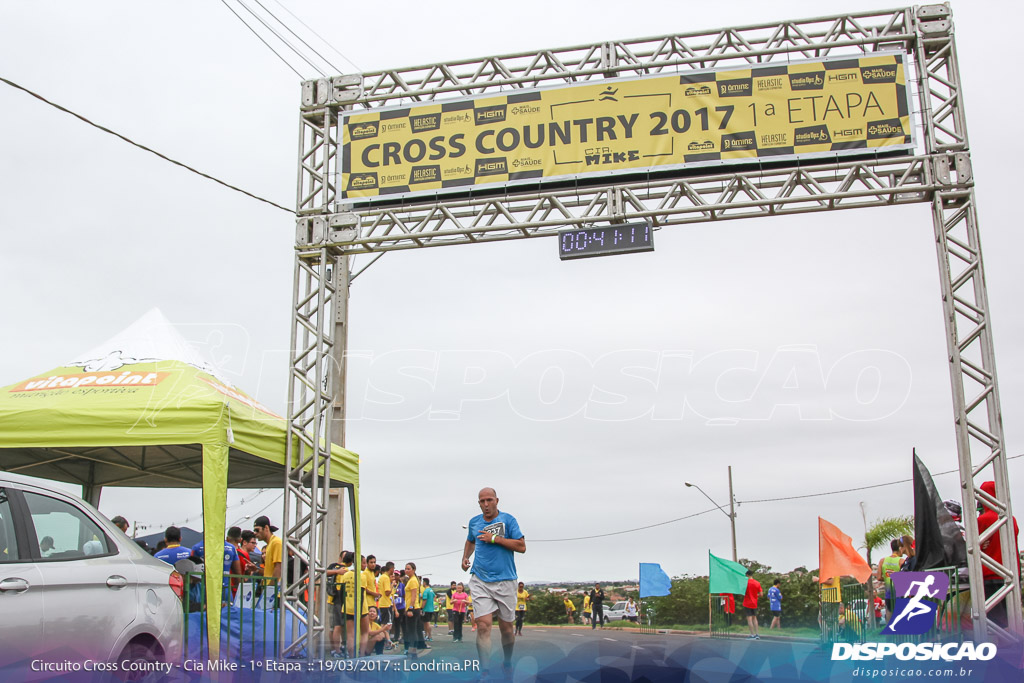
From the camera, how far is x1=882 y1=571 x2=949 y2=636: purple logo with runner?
9.31 m

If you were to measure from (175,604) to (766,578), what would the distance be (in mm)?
35224

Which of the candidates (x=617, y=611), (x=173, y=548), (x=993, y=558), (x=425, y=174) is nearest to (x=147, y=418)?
(x=173, y=548)

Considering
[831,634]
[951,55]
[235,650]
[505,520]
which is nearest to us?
[505,520]

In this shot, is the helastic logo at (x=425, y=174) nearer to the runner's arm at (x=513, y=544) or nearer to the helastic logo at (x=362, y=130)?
the helastic logo at (x=362, y=130)

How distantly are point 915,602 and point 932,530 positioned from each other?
154 cm

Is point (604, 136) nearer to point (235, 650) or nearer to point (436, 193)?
point (436, 193)

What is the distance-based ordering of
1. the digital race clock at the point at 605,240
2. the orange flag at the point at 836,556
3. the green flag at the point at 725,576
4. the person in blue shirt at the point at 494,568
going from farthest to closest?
the green flag at the point at 725,576 → the orange flag at the point at 836,556 → the digital race clock at the point at 605,240 → the person in blue shirt at the point at 494,568

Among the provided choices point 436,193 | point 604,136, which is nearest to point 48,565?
point 436,193

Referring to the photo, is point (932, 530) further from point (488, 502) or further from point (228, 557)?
point (228, 557)

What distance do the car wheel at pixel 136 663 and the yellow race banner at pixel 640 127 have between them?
305 inches

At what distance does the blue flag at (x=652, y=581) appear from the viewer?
25.2 metres

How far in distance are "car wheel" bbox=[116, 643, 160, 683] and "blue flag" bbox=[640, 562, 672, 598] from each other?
2042 centimetres

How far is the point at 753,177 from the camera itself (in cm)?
1193

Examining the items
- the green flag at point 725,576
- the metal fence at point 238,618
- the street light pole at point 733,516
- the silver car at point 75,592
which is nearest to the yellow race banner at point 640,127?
the metal fence at point 238,618
